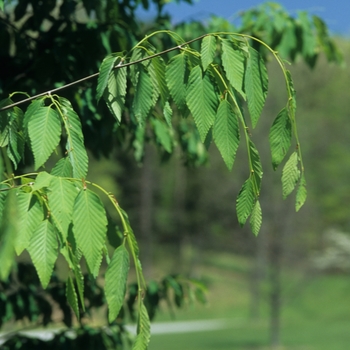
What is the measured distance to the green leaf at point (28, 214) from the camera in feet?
5.38

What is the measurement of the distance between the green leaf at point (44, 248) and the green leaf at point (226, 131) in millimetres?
493

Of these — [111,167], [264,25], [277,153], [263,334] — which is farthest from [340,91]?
[277,153]

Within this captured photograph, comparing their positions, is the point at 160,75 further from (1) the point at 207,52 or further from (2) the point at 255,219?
(2) the point at 255,219

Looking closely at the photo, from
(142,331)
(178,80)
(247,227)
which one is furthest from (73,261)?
(247,227)

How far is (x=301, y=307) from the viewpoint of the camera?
35938 mm

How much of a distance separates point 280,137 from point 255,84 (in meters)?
0.16

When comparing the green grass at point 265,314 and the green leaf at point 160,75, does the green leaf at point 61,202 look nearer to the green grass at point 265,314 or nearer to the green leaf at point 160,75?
the green leaf at point 160,75

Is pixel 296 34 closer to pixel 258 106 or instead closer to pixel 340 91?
pixel 258 106

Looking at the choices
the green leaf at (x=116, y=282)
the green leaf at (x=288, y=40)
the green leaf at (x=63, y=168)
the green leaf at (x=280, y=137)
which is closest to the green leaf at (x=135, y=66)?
the green leaf at (x=63, y=168)

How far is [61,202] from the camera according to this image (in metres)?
1.71

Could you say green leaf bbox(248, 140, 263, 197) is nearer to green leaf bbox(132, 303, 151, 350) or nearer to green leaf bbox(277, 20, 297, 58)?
green leaf bbox(132, 303, 151, 350)

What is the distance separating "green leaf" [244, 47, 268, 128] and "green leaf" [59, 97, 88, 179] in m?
0.47

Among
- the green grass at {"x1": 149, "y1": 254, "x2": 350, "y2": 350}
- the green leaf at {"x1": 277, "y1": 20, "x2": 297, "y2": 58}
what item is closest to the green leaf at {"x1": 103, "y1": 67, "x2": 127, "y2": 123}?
the green leaf at {"x1": 277, "y1": 20, "x2": 297, "y2": 58}

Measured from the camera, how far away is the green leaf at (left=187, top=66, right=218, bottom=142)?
1870mm
